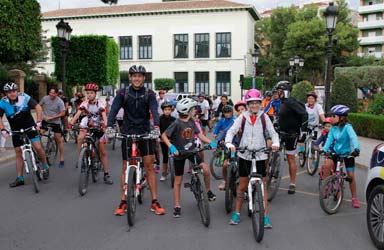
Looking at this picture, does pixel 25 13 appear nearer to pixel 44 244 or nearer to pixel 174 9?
pixel 44 244

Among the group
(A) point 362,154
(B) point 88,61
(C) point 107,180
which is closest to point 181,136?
(C) point 107,180

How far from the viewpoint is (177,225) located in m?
5.88

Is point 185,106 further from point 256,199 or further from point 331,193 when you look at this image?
point 331,193

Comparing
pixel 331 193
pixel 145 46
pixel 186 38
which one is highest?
pixel 186 38

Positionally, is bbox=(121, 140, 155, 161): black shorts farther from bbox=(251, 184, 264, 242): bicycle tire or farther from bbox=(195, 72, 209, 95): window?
bbox=(195, 72, 209, 95): window

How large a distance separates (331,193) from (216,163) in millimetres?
3512

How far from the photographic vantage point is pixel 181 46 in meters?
54.0

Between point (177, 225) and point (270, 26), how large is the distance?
196ft

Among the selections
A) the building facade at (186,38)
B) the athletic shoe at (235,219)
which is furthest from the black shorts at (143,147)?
the building facade at (186,38)

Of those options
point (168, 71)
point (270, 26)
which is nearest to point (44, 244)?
point (168, 71)

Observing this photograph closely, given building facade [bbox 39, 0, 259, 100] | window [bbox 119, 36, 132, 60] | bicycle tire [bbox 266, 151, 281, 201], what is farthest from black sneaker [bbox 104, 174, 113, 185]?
window [bbox 119, 36, 132, 60]

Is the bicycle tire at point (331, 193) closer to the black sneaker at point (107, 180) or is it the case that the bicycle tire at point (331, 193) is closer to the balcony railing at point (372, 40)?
the black sneaker at point (107, 180)

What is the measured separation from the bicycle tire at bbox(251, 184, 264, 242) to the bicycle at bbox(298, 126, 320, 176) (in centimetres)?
432

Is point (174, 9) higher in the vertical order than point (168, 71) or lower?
higher
